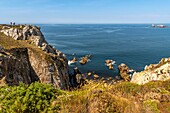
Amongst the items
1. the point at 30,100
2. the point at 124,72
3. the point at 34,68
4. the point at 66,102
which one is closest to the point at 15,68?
the point at 34,68

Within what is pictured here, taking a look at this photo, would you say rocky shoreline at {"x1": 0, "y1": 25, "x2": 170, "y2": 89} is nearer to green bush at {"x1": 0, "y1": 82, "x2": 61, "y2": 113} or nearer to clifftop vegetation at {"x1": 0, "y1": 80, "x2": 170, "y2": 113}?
green bush at {"x1": 0, "y1": 82, "x2": 61, "y2": 113}

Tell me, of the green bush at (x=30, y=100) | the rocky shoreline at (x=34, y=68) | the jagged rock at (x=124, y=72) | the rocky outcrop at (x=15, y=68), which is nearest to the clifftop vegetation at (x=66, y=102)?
the green bush at (x=30, y=100)

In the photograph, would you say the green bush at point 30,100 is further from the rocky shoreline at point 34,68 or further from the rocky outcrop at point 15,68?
the rocky shoreline at point 34,68

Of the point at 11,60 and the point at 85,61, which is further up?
the point at 11,60

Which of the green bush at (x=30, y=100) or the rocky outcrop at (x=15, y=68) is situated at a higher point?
the green bush at (x=30, y=100)

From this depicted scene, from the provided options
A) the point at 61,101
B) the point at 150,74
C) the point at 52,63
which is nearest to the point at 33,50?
the point at 52,63

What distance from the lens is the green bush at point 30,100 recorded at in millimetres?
12340

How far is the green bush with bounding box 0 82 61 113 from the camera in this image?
40.5 ft

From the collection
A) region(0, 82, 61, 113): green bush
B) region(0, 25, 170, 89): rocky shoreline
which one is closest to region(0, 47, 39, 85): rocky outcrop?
region(0, 25, 170, 89): rocky shoreline

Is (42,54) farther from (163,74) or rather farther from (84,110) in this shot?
(84,110)

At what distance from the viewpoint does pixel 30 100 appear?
12516 millimetres

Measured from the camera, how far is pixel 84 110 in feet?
40.1

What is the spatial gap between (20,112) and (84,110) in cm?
359

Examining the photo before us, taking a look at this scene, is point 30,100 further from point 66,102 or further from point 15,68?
point 15,68
